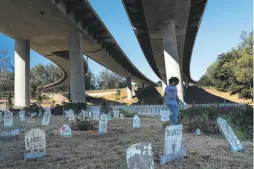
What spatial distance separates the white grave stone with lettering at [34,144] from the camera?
5449 mm

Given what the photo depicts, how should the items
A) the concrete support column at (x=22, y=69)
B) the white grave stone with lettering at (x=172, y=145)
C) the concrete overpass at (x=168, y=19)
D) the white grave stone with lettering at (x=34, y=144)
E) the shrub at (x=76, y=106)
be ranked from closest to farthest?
1. the white grave stone with lettering at (x=172, y=145)
2. the white grave stone with lettering at (x=34, y=144)
3. the concrete overpass at (x=168, y=19)
4. the shrub at (x=76, y=106)
5. the concrete support column at (x=22, y=69)

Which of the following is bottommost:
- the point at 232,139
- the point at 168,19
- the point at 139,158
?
the point at 232,139

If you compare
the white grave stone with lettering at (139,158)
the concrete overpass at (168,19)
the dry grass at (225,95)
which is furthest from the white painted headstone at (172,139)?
the dry grass at (225,95)

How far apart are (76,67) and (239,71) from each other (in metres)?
29.6

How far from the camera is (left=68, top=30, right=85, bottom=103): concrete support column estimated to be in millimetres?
31859

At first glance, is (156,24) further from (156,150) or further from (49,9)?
(156,150)

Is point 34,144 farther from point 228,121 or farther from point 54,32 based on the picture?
point 54,32

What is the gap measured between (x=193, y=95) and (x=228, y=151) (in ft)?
241

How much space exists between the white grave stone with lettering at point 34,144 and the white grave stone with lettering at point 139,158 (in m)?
2.58

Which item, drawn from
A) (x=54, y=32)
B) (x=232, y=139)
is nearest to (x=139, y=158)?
(x=232, y=139)

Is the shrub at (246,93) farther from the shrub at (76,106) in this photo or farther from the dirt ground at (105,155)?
the dirt ground at (105,155)

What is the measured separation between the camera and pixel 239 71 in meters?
49.5

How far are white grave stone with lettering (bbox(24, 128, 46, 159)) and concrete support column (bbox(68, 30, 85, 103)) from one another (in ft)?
86.3

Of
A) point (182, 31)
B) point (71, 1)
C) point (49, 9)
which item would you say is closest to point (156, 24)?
point (182, 31)
